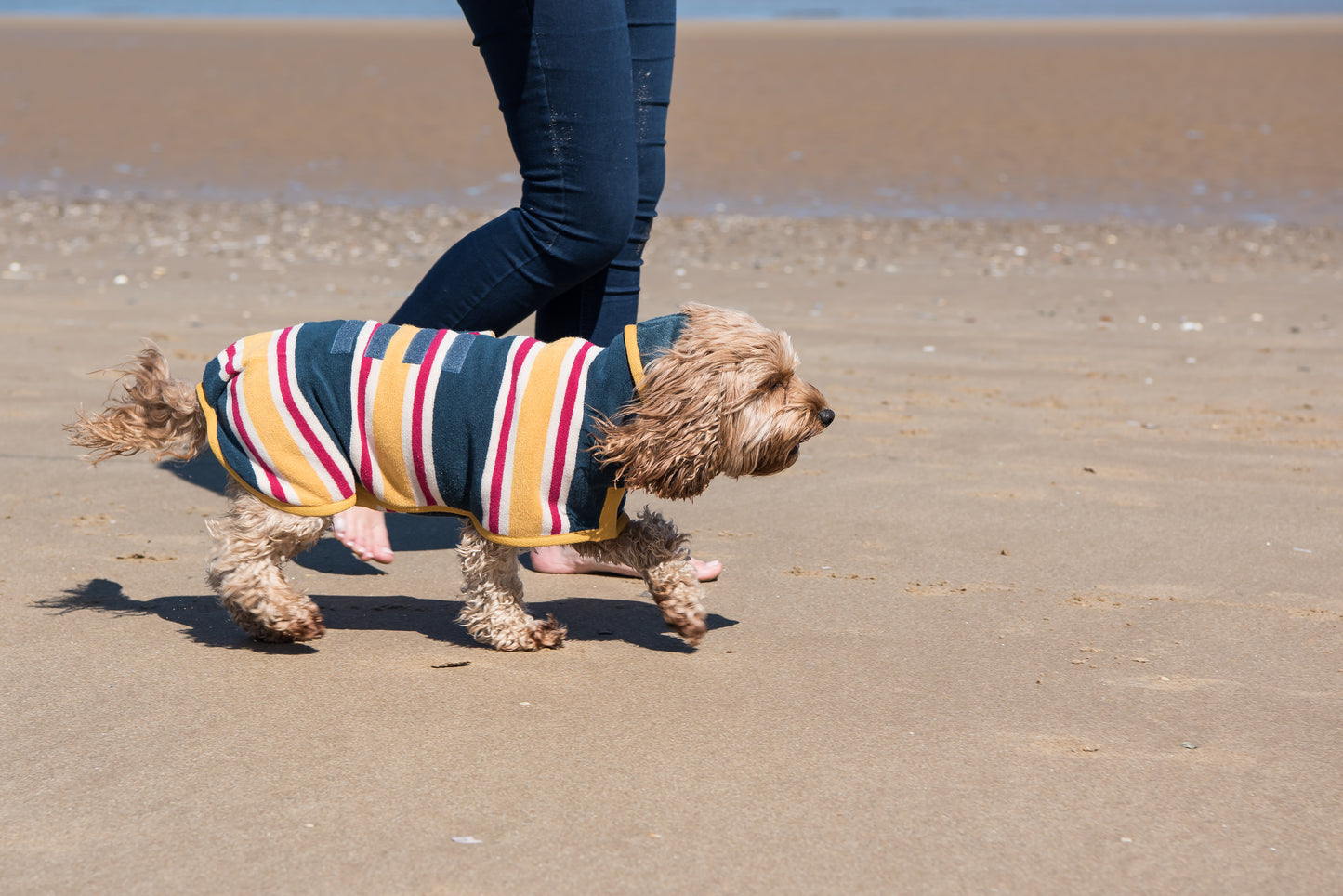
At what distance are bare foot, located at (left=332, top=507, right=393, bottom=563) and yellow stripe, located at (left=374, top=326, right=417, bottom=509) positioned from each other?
603mm

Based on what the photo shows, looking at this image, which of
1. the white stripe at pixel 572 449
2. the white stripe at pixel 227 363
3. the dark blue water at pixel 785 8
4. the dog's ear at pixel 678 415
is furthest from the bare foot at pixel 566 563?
the dark blue water at pixel 785 8

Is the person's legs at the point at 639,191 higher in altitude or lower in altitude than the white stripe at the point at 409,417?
higher

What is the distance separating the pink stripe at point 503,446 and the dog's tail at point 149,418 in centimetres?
79

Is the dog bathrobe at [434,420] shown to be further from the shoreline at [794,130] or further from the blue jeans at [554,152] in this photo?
the shoreline at [794,130]

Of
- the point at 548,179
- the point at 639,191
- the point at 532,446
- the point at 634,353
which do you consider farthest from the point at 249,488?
the point at 639,191

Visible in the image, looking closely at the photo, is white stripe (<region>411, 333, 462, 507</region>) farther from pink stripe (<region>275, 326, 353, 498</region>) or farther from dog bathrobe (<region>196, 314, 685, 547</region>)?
pink stripe (<region>275, 326, 353, 498</region>)

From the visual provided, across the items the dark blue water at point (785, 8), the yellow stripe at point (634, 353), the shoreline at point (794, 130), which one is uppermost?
the dark blue water at point (785, 8)

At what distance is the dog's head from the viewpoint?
9.62ft

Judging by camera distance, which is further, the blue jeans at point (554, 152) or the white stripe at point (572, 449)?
the blue jeans at point (554, 152)

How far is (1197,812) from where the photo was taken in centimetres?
240

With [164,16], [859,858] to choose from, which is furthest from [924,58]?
[164,16]

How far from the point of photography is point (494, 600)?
3217 millimetres

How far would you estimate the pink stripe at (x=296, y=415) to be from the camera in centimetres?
305

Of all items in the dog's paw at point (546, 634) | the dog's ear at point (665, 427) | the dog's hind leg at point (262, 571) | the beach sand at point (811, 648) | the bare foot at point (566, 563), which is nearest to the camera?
the beach sand at point (811, 648)
